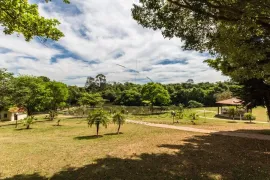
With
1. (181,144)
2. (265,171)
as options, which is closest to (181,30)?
(265,171)

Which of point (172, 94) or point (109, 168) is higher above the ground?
point (172, 94)

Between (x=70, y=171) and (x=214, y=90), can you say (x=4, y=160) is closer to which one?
(x=70, y=171)

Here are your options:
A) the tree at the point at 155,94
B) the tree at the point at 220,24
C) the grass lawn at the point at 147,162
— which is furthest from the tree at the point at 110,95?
the tree at the point at 220,24

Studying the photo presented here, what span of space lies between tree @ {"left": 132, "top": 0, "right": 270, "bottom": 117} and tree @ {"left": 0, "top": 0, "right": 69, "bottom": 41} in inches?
145

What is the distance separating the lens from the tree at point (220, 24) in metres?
7.41

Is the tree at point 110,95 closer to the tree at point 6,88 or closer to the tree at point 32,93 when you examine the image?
the tree at point 32,93

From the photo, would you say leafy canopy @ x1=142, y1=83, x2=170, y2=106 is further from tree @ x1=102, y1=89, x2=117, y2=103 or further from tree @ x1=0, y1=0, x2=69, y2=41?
tree @ x1=0, y1=0, x2=69, y2=41

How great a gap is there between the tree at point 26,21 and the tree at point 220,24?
3.68 m

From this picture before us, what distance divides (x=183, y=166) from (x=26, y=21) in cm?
849

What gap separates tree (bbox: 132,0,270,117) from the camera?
24.3ft

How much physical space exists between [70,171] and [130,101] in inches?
2393

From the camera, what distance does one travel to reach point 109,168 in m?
9.48

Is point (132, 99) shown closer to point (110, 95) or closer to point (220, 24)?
point (110, 95)

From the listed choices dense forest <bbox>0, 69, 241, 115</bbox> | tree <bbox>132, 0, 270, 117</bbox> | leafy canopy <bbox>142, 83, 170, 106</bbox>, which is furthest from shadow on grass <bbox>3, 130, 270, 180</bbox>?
leafy canopy <bbox>142, 83, 170, 106</bbox>
